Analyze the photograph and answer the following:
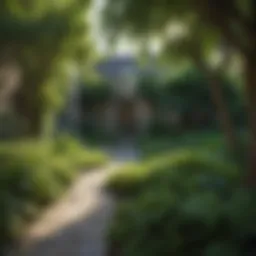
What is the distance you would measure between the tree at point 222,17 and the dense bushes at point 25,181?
10.7ft

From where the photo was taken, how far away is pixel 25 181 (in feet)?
34.2

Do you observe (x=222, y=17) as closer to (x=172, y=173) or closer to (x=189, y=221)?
(x=189, y=221)

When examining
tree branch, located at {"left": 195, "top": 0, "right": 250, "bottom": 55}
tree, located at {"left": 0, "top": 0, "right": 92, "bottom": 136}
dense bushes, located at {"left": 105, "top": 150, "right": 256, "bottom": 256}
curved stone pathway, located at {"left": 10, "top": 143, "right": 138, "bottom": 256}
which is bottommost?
dense bushes, located at {"left": 105, "top": 150, "right": 256, "bottom": 256}

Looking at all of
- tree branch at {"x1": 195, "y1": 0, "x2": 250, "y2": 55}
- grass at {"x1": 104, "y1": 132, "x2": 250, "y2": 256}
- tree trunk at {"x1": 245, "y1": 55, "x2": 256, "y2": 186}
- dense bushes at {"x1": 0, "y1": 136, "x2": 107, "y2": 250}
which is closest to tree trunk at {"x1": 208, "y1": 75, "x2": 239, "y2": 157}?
grass at {"x1": 104, "y1": 132, "x2": 250, "y2": 256}

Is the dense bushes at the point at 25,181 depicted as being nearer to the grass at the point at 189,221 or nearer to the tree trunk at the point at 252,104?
the grass at the point at 189,221

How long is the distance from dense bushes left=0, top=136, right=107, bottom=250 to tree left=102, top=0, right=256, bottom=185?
325 cm

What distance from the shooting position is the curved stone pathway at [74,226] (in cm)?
789

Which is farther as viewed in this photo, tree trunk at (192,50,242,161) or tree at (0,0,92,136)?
tree trunk at (192,50,242,161)

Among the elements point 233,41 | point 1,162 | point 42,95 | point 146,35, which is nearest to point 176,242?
point 233,41

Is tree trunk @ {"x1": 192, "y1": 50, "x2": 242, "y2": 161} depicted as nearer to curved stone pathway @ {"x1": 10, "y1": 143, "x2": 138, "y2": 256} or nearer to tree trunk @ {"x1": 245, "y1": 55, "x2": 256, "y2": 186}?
tree trunk @ {"x1": 245, "y1": 55, "x2": 256, "y2": 186}

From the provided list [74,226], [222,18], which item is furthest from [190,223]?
[74,226]

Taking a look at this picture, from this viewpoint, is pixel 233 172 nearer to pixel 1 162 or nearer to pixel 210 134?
pixel 1 162

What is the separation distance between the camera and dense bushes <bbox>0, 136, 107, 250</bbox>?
8656 mm

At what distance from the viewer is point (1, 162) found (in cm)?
1164
